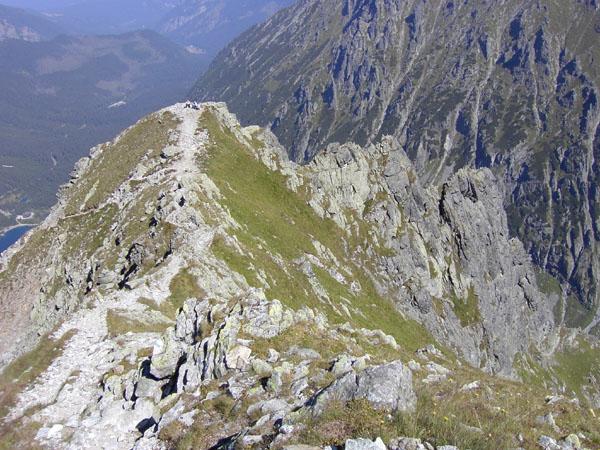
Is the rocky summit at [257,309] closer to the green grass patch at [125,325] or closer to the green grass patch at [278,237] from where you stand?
the green grass patch at [125,325]

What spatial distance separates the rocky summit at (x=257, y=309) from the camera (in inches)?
789

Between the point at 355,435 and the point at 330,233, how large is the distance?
352 feet

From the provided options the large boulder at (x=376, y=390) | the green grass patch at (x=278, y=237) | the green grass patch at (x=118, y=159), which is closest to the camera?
the large boulder at (x=376, y=390)

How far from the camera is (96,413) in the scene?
90.2 feet

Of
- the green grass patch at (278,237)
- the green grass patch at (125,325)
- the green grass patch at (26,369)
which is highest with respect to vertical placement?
the green grass patch at (278,237)

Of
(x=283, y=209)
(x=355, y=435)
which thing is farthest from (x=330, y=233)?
(x=355, y=435)

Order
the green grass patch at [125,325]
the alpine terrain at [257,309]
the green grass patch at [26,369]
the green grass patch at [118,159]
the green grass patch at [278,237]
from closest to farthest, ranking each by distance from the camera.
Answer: the alpine terrain at [257,309]
the green grass patch at [26,369]
the green grass patch at [125,325]
the green grass patch at [278,237]
the green grass patch at [118,159]

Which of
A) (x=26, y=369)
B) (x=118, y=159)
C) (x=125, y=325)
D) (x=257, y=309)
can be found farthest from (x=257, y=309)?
(x=118, y=159)

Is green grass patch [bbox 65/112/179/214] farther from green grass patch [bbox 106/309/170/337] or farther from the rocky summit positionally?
green grass patch [bbox 106/309/170/337]

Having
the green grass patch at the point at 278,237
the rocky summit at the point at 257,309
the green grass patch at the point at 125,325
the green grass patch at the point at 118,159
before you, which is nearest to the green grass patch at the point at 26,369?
the rocky summit at the point at 257,309

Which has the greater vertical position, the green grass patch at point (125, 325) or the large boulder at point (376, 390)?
the green grass patch at point (125, 325)

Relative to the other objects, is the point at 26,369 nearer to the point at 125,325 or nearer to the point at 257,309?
the point at 125,325

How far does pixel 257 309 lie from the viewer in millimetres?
32531

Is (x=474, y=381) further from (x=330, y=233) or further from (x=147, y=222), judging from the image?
(x=330, y=233)
